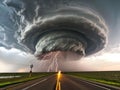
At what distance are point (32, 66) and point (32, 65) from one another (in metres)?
0.33

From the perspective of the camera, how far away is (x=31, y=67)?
62750 mm

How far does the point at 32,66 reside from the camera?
206 feet

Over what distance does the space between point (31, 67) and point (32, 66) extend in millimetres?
449

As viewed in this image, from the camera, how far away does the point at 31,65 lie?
205 feet

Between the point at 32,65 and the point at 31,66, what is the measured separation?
0.49 meters

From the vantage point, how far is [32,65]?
6281 centimetres

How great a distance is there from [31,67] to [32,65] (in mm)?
710

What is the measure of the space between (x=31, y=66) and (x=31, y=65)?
343 millimetres

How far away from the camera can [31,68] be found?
63312 mm

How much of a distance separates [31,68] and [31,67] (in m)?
0.69

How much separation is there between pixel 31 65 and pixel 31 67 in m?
0.74

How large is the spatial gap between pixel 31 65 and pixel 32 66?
0.63 metres
